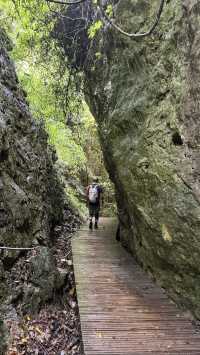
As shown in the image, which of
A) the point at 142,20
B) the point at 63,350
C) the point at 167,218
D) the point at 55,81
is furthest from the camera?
the point at 55,81

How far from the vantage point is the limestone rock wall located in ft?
20.4

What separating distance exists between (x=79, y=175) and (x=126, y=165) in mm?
12621

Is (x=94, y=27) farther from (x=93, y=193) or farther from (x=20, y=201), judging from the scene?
(x=93, y=193)

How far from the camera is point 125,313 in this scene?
6660mm

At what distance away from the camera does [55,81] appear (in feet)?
39.9

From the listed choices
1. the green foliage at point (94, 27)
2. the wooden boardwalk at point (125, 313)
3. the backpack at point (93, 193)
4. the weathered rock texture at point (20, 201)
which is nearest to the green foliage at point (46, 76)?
the weathered rock texture at point (20, 201)

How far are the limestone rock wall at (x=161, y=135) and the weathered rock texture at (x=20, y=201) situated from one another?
216 cm

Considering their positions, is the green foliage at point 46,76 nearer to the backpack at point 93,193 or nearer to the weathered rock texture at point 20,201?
the weathered rock texture at point 20,201

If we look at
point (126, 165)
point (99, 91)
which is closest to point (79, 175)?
point (99, 91)

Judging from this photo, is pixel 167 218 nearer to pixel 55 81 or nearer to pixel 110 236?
pixel 110 236

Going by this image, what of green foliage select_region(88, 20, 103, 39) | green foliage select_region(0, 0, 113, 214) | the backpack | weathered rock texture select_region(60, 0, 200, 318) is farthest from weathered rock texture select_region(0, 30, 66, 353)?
green foliage select_region(88, 20, 103, 39)

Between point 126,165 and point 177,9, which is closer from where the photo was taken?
point 177,9

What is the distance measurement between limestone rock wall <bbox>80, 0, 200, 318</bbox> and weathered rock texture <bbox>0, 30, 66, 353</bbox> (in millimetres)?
2164

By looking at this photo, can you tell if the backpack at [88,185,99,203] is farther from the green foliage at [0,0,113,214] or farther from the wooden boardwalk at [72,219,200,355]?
the green foliage at [0,0,113,214]
